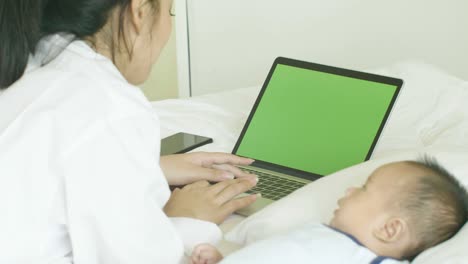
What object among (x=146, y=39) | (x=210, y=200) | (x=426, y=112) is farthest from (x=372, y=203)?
(x=426, y=112)

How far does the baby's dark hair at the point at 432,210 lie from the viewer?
1079 millimetres

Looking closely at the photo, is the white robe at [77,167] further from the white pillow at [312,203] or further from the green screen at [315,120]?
the green screen at [315,120]

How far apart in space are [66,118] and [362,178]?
0.54m

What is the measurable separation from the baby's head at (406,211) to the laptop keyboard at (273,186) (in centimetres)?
30

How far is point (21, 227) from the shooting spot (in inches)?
39.7

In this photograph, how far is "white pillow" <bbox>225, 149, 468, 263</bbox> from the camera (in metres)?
1.22

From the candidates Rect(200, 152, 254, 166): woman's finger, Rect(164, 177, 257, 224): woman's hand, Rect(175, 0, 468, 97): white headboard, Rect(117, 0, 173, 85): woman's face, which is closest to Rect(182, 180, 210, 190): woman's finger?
Rect(164, 177, 257, 224): woman's hand

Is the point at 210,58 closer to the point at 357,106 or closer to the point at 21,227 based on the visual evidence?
the point at 357,106

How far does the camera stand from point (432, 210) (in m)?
1.08

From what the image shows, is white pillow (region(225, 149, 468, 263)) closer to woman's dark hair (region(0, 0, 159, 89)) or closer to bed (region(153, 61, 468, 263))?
bed (region(153, 61, 468, 263))

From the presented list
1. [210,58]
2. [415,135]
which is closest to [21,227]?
[415,135]

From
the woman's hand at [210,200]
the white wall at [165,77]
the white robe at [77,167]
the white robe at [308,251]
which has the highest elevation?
the white robe at [77,167]

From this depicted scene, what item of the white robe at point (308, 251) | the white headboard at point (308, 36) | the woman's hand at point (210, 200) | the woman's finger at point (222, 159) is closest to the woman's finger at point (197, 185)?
the woman's hand at point (210, 200)

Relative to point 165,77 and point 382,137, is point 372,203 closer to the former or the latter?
point 382,137
